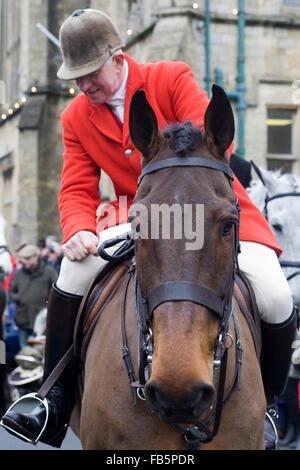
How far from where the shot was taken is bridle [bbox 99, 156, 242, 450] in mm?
3125

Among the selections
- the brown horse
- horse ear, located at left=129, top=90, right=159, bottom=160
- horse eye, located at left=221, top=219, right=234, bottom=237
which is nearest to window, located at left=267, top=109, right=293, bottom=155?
the brown horse

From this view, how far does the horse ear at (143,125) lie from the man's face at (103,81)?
87 centimetres

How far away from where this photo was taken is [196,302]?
3.10 metres

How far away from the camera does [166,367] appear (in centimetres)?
293

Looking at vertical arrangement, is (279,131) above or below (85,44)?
above

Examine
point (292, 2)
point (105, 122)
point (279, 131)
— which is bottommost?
point (105, 122)

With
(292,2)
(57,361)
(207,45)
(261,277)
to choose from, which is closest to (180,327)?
(261,277)

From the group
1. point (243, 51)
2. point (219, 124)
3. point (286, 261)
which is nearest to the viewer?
point (219, 124)

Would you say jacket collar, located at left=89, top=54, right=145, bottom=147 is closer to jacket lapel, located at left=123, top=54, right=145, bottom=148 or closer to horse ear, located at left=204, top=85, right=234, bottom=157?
jacket lapel, located at left=123, top=54, right=145, bottom=148

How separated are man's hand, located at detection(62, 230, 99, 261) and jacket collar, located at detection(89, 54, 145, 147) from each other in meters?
0.58
